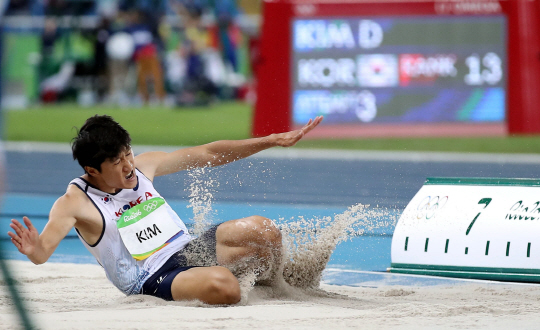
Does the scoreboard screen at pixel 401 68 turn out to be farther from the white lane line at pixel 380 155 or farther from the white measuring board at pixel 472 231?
the white measuring board at pixel 472 231

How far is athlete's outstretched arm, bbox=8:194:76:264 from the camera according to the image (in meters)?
3.97

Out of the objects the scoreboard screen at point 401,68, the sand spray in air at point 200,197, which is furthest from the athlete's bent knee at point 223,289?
the scoreboard screen at point 401,68

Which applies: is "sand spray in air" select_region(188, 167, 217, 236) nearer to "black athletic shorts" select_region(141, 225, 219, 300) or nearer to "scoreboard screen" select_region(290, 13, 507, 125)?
"black athletic shorts" select_region(141, 225, 219, 300)

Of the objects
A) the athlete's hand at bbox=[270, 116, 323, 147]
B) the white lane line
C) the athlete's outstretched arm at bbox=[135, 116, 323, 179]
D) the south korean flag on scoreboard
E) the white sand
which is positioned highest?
the athlete's hand at bbox=[270, 116, 323, 147]

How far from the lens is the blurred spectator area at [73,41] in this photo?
2198 centimetres

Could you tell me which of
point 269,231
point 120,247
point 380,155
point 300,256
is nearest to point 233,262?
point 269,231

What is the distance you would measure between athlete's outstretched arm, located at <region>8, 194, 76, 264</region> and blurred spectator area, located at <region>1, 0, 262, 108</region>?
58.3ft

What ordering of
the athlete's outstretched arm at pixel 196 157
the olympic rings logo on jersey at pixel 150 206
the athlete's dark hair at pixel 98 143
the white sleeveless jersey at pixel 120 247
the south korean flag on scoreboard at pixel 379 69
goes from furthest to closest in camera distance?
Answer: the south korean flag on scoreboard at pixel 379 69, the athlete's outstretched arm at pixel 196 157, the olympic rings logo on jersey at pixel 150 206, the white sleeveless jersey at pixel 120 247, the athlete's dark hair at pixel 98 143

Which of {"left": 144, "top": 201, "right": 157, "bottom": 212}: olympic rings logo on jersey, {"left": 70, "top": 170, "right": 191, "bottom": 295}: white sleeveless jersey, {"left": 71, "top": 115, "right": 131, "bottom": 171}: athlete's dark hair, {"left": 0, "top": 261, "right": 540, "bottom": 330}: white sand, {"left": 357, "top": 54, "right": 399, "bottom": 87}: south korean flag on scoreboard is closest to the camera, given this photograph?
{"left": 0, "top": 261, "right": 540, "bottom": 330}: white sand

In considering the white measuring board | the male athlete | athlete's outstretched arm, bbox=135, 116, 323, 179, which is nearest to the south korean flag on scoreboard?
the white measuring board

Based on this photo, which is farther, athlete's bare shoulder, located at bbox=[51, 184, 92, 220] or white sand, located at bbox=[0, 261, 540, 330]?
athlete's bare shoulder, located at bbox=[51, 184, 92, 220]

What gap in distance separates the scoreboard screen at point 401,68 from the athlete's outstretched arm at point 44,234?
8575 mm

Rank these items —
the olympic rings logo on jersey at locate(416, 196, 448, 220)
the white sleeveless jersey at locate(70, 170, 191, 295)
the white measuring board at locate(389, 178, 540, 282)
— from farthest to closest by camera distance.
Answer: the olympic rings logo on jersey at locate(416, 196, 448, 220)
the white measuring board at locate(389, 178, 540, 282)
the white sleeveless jersey at locate(70, 170, 191, 295)

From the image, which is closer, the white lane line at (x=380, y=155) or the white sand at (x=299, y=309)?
the white sand at (x=299, y=309)
